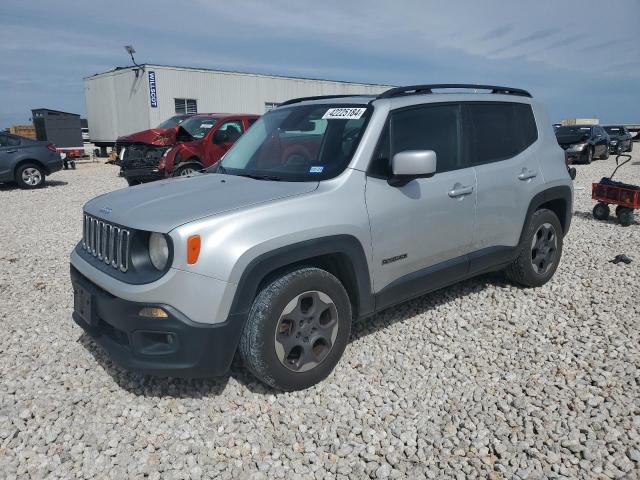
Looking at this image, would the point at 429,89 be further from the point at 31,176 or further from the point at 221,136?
the point at 31,176

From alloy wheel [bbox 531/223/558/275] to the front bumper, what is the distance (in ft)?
10.5

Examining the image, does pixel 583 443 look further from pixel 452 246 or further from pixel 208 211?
pixel 208 211

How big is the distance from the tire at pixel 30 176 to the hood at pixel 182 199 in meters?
11.8

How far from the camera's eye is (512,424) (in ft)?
9.52

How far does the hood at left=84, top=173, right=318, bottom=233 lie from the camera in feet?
9.37

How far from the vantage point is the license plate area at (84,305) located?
3.12 m

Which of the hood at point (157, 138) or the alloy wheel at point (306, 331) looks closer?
the alloy wheel at point (306, 331)

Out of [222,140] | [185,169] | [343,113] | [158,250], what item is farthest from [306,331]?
[222,140]

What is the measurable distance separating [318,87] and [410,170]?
23.7m

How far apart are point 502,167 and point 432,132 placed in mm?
845

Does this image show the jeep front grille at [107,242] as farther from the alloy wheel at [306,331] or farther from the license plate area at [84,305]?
the alloy wheel at [306,331]

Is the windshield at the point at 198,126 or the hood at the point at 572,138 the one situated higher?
the windshield at the point at 198,126

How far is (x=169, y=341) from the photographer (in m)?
2.80

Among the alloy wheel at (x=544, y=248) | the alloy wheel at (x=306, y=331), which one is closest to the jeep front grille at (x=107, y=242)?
the alloy wheel at (x=306, y=331)
